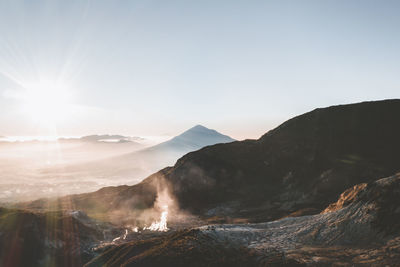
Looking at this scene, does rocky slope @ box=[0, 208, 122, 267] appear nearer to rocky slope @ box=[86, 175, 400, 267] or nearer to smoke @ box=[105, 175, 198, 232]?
smoke @ box=[105, 175, 198, 232]

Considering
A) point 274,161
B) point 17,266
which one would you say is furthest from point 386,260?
point 274,161

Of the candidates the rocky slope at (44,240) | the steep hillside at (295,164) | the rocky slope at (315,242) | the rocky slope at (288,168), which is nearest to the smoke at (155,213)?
the rocky slope at (288,168)

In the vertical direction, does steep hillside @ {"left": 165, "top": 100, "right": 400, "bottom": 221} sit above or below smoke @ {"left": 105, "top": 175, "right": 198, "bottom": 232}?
above

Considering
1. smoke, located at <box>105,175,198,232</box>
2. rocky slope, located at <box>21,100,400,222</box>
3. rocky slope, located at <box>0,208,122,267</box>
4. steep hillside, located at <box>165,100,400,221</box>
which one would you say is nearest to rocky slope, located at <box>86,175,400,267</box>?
rocky slope, located at <box>0,208,122,267</box>

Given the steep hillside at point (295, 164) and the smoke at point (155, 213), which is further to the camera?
the steep hillside at point (295, 164)

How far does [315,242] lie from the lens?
1833cm

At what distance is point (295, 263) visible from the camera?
14.6 m

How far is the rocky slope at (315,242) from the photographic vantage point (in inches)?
572

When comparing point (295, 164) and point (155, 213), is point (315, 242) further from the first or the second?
point (155, 213)

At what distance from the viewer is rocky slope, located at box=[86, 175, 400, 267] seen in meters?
14.5

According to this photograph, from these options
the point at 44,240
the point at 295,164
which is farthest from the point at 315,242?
the point at 295,164

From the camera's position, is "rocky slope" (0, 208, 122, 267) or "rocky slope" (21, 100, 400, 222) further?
"rocky slope" (21, 100, 400, 222)

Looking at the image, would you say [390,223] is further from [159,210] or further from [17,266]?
[159,210]

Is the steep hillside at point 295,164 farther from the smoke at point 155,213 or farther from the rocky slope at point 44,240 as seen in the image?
the rocky slope at point 44,240
